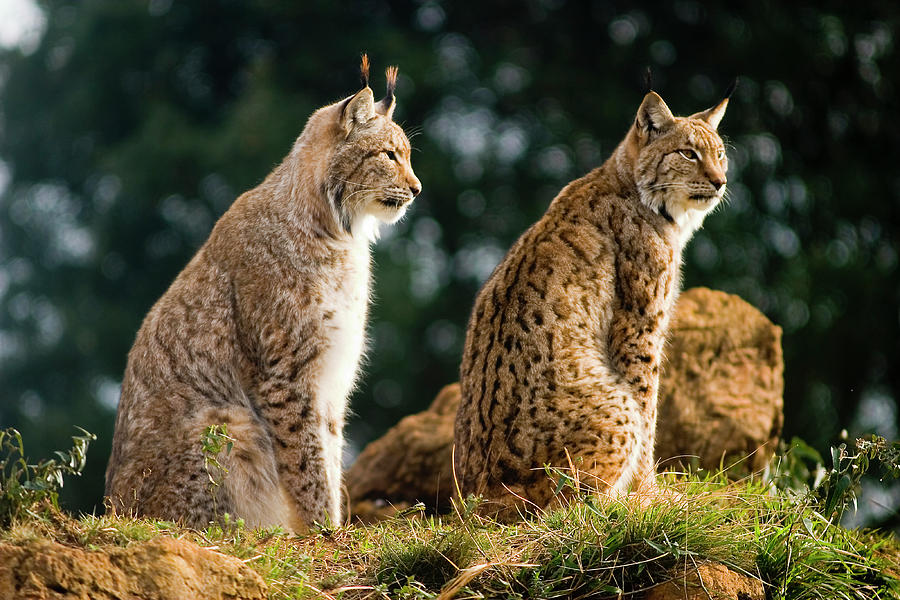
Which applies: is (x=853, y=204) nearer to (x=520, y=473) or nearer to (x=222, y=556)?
(x=520, y=473)

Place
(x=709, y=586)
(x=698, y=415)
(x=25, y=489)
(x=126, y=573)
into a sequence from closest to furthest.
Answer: (x=126, y=573) → (x=25, y=489) → (x=709, y=586) → (x=698, y=415)

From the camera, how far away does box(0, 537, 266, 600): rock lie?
3.91m

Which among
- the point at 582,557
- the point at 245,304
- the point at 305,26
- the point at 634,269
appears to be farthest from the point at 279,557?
the point at 305,26

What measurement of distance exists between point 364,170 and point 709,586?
3.35 metres

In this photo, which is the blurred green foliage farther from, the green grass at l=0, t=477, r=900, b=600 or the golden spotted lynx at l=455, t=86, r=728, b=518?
the green grass at l=0, t=477, r=900, b=600

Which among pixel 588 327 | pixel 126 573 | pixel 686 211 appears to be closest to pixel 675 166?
pixel 686 211

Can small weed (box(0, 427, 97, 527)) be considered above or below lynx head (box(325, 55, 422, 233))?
below

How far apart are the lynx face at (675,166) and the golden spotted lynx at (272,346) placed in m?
1.42

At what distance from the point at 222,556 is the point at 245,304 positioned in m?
2.37

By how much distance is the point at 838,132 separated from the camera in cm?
1734

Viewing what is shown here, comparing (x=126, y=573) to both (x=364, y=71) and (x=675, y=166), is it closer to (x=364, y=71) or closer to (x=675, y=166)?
(x=364, y=71)

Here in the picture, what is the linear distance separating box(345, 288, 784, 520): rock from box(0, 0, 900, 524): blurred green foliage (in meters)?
6.02

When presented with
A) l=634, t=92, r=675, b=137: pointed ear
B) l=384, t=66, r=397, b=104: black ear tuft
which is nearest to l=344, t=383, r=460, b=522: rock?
l=384, t=66, r=397, b=104: black ear tuft

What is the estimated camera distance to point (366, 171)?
684 cm
